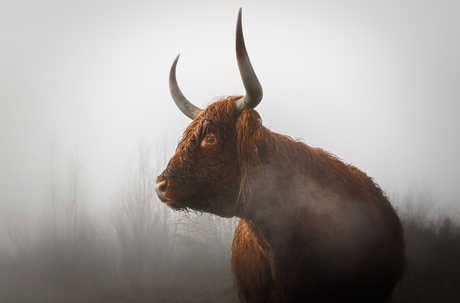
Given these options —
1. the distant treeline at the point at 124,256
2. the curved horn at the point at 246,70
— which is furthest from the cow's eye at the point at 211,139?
the distant treeline at the point at 124,256

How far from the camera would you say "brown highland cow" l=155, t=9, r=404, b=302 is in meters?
1.46

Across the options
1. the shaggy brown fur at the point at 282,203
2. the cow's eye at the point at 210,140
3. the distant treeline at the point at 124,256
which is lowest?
the distant treeline at the point at 124,256

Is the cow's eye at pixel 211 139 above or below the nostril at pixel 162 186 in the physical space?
above

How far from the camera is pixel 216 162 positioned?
149cm

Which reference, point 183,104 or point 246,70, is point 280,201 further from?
point 183,104

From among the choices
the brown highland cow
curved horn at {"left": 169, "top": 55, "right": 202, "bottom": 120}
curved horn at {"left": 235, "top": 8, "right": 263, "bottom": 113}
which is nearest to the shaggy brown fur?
the brown highland cow

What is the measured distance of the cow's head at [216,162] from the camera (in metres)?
1.45

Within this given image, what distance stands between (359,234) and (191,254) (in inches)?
139

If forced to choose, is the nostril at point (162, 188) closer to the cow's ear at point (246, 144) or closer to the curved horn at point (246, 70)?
the cow's ear at point (246, 144)

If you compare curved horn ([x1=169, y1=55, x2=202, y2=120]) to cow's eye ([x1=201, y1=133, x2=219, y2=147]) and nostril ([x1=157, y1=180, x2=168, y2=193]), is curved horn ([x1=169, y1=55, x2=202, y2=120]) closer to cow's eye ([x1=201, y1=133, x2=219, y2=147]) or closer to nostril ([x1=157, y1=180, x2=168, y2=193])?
cow's eye ([x1=201, y1=133, x2=219, y2=147])

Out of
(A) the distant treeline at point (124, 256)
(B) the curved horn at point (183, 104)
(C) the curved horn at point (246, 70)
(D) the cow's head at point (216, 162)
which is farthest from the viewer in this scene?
(A) the distant treeline at point (124, 256)

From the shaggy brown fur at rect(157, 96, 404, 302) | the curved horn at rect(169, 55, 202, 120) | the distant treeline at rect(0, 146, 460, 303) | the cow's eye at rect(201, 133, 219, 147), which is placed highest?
the curved horn at rect(169, 55, 202, 120)

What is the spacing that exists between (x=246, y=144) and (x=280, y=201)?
1.31ft

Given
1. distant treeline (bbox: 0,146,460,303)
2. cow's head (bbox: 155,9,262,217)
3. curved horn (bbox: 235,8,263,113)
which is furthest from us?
distant treeline (bbox: 0,146,460,303)
